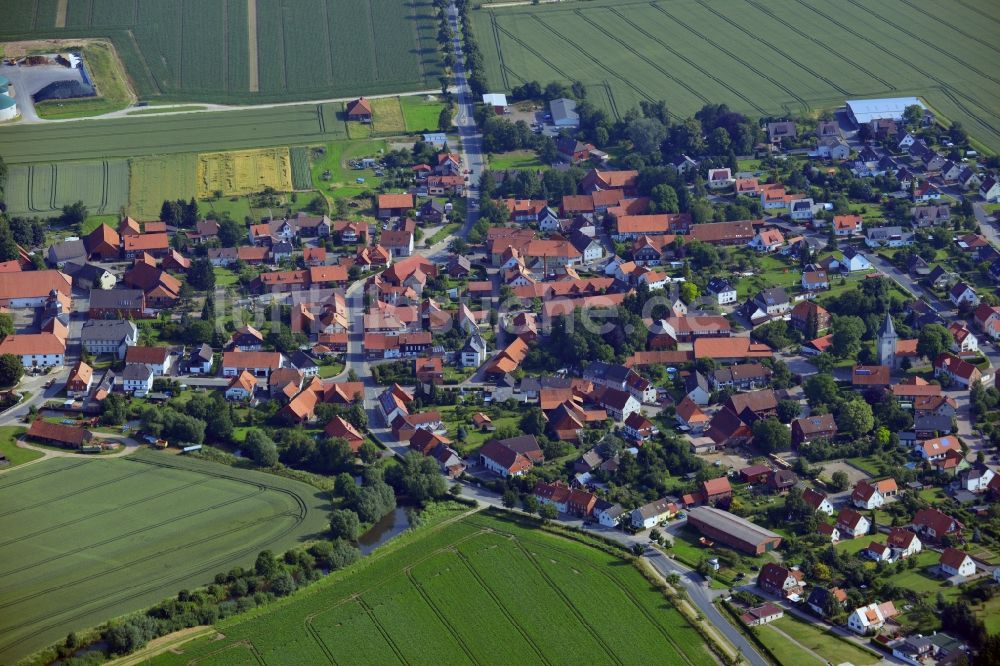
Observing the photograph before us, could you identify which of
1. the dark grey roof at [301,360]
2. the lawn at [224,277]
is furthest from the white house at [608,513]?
the lawn at [224,277]

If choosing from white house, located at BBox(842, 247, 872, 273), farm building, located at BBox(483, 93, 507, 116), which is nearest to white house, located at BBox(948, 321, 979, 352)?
white house, located at BBox(842, 247, 872, 273)

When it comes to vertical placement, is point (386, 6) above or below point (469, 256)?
above

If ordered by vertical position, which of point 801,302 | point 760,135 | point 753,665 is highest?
point 760,135

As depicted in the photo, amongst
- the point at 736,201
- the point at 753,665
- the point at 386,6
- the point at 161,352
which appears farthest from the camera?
the point at 386,6

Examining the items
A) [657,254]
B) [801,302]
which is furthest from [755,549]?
[657,254]

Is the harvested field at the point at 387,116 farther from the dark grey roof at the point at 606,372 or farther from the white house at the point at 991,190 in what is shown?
the white house at the point at 991,190

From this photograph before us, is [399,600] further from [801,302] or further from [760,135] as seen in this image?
[760,135]

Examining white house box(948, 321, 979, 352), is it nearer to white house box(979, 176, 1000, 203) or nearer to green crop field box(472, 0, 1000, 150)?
white house box(979, 176, 1000, 203)
